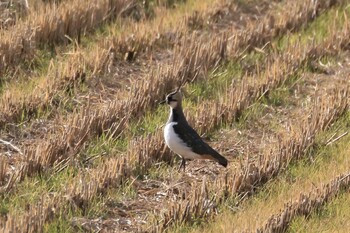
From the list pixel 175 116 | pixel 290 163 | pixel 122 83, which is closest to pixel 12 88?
pixel 122 83

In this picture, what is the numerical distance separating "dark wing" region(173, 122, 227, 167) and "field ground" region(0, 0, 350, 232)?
170mm

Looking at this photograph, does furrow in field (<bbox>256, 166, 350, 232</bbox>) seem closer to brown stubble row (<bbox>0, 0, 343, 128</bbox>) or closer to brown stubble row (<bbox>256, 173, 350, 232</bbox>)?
brown stubble row (<bbox>256, 173, 350, 232</bbox>)

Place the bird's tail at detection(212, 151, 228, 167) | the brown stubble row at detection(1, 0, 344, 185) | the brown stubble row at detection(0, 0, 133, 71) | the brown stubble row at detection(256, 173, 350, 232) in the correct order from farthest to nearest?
the brown stubble row at detection(0, 0, 133, 71) < the bird's tail at detection(212, 151, 228, 167) < the brown stubble row at detection(1, 0, 344, 185) < the brown stubble row at detection(256, 173, 350, 232)

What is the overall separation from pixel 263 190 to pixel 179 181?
76 cm

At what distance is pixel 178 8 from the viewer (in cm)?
1412

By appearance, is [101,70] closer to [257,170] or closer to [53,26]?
[53,26]

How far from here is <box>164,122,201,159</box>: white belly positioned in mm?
9766

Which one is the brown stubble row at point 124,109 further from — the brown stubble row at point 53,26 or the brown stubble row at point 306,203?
the brown stubble row at point 306,203

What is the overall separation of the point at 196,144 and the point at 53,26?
137 inches

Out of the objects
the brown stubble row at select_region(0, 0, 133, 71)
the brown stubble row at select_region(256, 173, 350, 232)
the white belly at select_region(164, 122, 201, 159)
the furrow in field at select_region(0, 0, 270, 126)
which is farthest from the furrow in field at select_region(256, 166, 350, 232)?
the brown stubble row at select_region(0, 0, 133, 71)

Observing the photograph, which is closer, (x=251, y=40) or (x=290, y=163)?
(x=290, y=163)

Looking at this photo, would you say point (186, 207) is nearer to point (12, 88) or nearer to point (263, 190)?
point (263, 190)

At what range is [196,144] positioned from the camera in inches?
385

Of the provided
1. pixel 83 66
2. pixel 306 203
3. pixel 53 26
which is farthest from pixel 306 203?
pixel 53 26
